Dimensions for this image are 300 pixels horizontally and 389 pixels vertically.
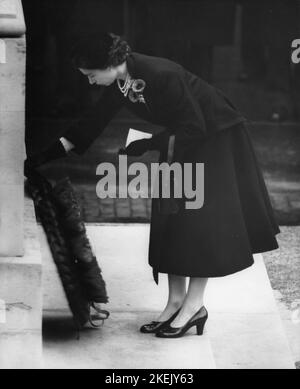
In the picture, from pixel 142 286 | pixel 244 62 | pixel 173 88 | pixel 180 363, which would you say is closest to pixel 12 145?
pixel 173 88

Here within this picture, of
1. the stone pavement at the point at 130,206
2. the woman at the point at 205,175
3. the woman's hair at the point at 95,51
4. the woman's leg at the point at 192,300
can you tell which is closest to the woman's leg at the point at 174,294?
the woman at the point at 205,175

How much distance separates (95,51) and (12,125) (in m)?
0.62

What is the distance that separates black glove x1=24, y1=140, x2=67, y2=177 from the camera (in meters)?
6.08

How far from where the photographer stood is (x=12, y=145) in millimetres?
5562

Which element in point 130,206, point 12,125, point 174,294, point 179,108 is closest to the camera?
point 12,125

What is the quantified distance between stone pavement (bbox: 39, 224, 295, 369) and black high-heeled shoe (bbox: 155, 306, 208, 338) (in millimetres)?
39

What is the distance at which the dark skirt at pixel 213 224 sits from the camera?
20.7 ft

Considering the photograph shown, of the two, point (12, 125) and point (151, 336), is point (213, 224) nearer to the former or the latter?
point (151, 336)

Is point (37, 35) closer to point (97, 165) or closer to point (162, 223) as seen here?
point (97, 165)

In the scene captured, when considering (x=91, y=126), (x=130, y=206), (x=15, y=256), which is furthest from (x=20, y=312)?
(x=130, y=206)

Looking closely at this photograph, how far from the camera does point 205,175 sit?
6312mm

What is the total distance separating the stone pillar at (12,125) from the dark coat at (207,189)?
2.66 feet

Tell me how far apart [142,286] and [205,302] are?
1.31ft

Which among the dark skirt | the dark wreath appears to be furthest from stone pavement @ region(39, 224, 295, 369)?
the dark skirt
